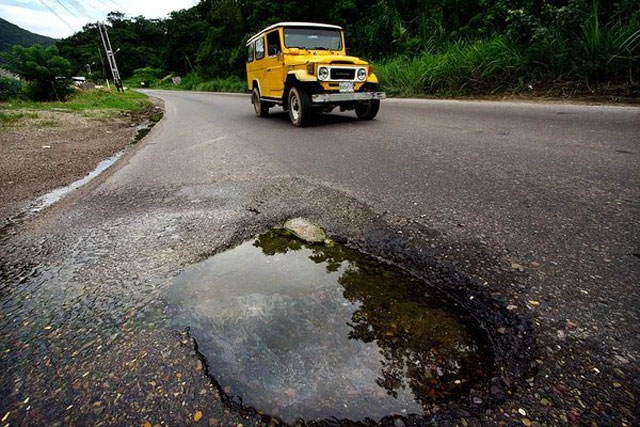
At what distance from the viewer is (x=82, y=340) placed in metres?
1.28

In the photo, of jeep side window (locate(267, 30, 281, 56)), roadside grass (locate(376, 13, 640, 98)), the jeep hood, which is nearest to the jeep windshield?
jeep side window (locate(267, 30, 281, 56))

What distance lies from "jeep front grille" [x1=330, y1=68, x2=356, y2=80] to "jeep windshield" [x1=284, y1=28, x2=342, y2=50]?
130 centimetres

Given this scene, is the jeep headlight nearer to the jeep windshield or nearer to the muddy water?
the jeep windshield

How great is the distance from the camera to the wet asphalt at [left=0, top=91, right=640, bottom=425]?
101cm

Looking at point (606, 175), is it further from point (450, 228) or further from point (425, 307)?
point (425, 307)

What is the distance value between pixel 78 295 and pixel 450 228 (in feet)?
6.57

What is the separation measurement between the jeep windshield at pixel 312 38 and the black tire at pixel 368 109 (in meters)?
1.48

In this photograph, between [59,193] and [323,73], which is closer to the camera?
[59,193]

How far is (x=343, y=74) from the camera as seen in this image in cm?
586

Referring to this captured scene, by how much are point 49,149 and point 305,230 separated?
234 inches

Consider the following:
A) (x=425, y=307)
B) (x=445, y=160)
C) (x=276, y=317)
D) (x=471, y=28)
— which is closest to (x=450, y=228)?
(x=425, y=307)

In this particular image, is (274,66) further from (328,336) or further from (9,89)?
(9,89)

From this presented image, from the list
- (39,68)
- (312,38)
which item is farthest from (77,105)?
(312,38)

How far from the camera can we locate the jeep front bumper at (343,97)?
5.58 meters
